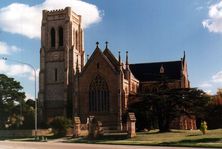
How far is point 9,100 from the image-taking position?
8012 cm

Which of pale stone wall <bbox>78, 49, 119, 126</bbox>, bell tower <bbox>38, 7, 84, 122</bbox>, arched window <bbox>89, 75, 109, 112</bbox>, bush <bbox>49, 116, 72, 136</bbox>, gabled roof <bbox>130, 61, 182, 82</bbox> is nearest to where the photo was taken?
bush <bbox>49, 116, 72, 136</bbox>

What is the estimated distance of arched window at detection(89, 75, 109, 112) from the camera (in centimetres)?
7281

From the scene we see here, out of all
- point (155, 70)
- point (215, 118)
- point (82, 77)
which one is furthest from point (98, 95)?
point (215, 118)

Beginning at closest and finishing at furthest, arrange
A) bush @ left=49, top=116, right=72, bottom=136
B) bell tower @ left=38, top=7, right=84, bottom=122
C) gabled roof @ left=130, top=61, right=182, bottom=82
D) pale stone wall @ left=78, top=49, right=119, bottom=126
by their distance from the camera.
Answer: bush @ left=49, top=116, right=72, bottom=136 → pale stone wall @ left=78, top=49, right=119, bottom=126 → bell tower @ left=38, top=7, right=84, bottom=122 → gabled roof @ left=130, top=61, right=182, bottom=82

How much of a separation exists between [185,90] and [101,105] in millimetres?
18878

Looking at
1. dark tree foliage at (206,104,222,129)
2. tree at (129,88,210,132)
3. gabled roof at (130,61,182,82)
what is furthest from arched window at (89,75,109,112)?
dark tree foliage at (206,104,222,129)

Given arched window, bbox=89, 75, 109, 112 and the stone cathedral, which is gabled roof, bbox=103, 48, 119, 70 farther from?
arched window, bbox=89, 75, 109, 112

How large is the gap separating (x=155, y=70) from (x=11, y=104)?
2831 centimetres

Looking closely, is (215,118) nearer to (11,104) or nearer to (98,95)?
(98,95)

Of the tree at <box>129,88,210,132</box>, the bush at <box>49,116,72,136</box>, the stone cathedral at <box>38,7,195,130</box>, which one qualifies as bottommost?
the bush at <box>49,116,72,136</box>

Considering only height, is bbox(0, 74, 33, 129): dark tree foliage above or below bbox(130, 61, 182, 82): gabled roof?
below

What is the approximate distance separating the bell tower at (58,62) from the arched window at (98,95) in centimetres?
504

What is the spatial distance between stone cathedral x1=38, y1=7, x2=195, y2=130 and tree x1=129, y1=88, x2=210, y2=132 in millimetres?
11962

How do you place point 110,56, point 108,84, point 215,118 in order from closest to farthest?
point 108,84
point 110,56
point 215,118
